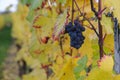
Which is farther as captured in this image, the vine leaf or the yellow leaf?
the vine leaf

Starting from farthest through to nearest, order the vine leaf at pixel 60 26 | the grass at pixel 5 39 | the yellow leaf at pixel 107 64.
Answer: the grass at pixel 5 39
the vine leaf at pixel 60 26
the yellow leaf at pixel 107 64

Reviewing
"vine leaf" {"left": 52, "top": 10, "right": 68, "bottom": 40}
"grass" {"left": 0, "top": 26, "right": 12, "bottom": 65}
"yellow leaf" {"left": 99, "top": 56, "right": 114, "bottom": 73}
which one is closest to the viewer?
"yellow leaf" {"left": 99, "top": 56, "right": 114, "bottom": 73}

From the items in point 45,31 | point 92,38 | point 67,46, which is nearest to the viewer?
point 92,38

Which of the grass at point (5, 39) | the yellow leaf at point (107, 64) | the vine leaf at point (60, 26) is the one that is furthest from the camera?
the grass at point (5, 39)

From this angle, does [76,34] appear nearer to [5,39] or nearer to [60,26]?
[60,26]

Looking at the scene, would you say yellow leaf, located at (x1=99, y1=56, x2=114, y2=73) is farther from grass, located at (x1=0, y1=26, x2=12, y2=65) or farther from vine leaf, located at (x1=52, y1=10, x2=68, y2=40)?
grass, located at (x1=0, y1=26, x2=12, y2=65)

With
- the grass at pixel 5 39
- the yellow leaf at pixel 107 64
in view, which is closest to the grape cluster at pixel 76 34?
the yellow leaf at pixel 107 64

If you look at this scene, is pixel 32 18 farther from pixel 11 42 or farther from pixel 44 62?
pixel 11 42

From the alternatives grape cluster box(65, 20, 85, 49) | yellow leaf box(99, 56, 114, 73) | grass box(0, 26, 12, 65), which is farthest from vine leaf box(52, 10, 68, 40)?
grass box(0, 26, 12, 65)

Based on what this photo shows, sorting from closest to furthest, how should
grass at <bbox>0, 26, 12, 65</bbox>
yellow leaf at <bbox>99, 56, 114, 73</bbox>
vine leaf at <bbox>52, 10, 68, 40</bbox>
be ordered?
yellow leaf at <bbox>99, 56, 114, 73</bbox> < vine leaf at <bbox>52, 10, 68, 40</bbox> < grass at <bbox>0, 26, 12, 65</bbox>

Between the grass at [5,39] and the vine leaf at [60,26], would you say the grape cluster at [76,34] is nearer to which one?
→ the vine leaf at [60,26]

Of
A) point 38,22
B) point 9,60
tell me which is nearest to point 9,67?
point 9,60
